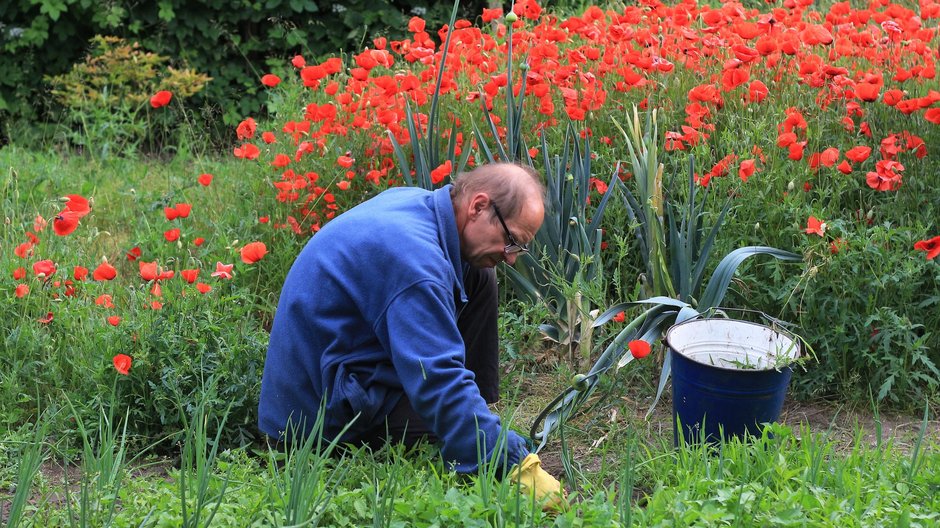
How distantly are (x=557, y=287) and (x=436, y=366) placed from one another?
0.94 meters

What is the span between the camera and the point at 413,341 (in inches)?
97.7

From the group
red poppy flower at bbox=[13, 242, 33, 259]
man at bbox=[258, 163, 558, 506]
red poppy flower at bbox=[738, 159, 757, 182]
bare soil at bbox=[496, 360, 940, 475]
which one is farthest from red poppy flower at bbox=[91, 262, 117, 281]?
red poppy flower at bbox=[738, 159, 757, 182]

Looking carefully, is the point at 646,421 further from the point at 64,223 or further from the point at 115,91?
the point at 115,91

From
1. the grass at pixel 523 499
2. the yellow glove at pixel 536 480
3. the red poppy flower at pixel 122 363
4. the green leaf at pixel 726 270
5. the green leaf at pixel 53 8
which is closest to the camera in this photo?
the grass at pixel 523 499

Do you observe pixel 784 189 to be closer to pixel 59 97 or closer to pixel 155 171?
pixel 155 171

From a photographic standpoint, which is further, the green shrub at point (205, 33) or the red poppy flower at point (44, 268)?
the green shrub at point (205, 33)

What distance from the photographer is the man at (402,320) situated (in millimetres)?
2490

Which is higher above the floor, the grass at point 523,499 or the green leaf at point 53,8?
the green leaf at point 53,8

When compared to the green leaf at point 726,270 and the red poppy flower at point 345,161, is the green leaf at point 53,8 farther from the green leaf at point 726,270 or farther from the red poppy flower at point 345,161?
the green leaf at point 726,270

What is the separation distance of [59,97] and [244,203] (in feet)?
8.50

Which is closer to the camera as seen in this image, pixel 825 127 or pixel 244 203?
pixel 825 127

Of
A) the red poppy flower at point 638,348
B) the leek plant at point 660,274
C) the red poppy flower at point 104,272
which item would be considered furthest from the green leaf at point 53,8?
the red poppy flower at point 638,348

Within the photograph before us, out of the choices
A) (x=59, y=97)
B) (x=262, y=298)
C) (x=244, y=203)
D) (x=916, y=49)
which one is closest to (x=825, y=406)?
(x=916, y=49)

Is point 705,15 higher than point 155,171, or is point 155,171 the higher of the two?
→ point 705,15
